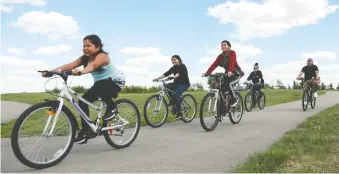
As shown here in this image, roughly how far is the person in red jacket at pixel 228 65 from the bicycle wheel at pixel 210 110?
0.73m

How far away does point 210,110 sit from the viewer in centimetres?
849

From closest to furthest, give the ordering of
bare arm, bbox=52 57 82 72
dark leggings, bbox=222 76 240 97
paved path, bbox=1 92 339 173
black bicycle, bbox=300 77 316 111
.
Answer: paved path, bbox=1 92 339 173
bare arm, bbox=52 57 82 72
dark leggings, bbox=222 76 240 97
black bicycle, bbox=300 77 316 111

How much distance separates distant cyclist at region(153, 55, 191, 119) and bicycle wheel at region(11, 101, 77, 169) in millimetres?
4659

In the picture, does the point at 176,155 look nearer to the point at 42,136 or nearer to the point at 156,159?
the point at 156,159

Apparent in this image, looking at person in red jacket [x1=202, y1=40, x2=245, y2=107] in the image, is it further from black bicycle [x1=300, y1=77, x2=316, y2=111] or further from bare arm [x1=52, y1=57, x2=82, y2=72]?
black bicycle [x1=300, y1=77, x2=316, y2=111]

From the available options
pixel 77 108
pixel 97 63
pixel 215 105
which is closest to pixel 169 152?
pixel 77 108

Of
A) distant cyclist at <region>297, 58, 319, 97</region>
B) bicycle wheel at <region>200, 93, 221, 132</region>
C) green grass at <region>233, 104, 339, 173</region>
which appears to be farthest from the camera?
distant cyclist at <region>297, 58, 319, 97</region>

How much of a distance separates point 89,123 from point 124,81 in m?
1.01

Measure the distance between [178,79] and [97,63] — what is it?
175 inches

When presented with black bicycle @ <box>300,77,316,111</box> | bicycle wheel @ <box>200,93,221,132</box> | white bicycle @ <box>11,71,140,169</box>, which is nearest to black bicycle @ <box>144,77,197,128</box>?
bicycle wheel @ <box>200,93,221,132</box>

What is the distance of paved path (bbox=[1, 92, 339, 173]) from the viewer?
4.76 m

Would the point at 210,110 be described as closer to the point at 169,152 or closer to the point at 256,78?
the point at 169,152

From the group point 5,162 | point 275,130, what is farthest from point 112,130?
point 275,130

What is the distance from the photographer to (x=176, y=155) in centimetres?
552
